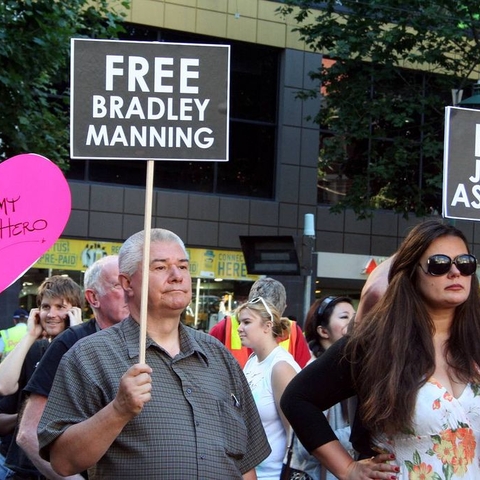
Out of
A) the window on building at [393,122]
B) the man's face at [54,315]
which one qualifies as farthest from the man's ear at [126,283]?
the window on building at [393,122]

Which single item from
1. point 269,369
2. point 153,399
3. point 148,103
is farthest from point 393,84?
point 153,399

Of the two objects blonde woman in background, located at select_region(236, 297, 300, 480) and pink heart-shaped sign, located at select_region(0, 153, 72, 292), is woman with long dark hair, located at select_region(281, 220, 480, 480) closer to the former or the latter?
pink heart-shaped sign, located at select_region(0, 153, 72, 292)

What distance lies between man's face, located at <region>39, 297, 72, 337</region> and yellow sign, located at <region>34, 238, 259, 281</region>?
16.2 metres

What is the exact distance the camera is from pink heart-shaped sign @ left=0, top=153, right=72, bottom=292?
600 cm

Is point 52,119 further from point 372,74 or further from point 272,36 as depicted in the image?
point 272,36

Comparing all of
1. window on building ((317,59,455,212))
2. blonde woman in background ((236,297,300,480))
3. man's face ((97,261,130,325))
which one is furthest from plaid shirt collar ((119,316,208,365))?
window on building ((317,59,455,212))

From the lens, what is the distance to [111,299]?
5.56m

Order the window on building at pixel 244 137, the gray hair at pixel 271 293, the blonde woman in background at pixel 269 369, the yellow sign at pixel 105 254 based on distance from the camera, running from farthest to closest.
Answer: the window on building at pixel 244 137, the yellow sign at pixel 105 254, the gray hair at pixel 271 293, the blonde woman in background at pixel 269 369

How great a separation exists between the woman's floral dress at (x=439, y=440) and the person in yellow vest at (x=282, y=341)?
3.86 m

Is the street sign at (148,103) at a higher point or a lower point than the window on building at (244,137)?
lower

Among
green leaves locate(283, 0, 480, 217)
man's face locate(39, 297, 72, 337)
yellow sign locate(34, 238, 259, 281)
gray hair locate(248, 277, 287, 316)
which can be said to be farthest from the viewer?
yellow sign locate(34, 238, 259, 281)

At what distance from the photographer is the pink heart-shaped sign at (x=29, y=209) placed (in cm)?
600

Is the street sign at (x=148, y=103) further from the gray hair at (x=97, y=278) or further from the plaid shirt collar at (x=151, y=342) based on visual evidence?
the gray hair at (x=97, y=278)

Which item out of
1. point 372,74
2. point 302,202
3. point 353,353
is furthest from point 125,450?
point 302,202
